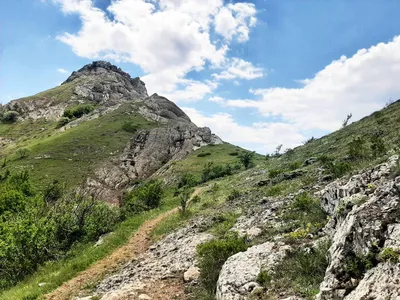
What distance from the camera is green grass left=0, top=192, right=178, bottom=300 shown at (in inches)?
667

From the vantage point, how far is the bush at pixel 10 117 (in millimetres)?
152000

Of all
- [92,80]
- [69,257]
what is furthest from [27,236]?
[92,80]

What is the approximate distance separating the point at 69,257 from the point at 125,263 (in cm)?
543

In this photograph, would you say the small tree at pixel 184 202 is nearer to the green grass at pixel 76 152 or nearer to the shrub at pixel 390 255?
the shrub at pixel 390 255

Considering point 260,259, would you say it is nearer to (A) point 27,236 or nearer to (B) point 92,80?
(A) point 27,236

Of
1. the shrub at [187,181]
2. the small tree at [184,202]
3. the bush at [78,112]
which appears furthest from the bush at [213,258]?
the bush at [78,112]

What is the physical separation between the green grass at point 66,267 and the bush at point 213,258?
8803 mm

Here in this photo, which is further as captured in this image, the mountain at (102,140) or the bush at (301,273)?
the mountain at (102,140)

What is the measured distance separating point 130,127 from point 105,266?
9830 centimetres

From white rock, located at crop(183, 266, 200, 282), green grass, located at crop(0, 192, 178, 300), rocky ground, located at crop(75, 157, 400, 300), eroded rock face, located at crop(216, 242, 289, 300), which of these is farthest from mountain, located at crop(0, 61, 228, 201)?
eroded rock face, located at crop(216, 242, 289, 300)

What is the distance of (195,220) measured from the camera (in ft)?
81.2

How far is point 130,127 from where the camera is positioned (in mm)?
114688

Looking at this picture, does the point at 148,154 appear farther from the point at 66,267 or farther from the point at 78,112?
the point at 66,267

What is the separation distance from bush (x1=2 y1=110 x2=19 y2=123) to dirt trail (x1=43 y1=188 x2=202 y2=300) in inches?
5930
